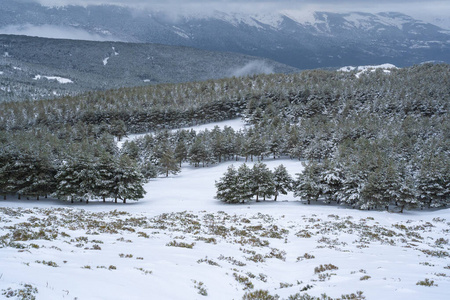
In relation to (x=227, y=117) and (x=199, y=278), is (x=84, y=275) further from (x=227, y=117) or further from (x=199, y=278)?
(x=227, y=117)

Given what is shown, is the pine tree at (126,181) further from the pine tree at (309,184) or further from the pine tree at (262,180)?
the pine tree at (309,184)

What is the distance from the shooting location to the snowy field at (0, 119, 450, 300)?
1085cm

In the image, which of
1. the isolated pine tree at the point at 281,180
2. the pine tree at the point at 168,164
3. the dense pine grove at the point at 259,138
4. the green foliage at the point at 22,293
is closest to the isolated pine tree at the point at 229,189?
the dense pine grove at the point at 259,138

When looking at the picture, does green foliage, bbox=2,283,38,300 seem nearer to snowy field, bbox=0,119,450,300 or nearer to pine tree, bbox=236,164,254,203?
snowy field, bbox=0,119,450,300

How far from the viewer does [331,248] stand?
923 inches

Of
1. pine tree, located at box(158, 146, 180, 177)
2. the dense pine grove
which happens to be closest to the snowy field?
the dense pine grove

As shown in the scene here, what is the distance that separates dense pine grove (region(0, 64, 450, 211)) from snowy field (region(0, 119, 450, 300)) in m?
20.7

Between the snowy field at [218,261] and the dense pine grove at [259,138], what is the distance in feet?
68.0

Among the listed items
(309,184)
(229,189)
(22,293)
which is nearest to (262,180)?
(229,189)

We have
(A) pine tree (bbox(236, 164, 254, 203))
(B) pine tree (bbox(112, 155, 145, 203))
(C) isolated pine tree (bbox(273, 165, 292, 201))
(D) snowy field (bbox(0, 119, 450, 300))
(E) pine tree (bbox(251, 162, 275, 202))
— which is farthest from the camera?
(C) isolated pine tree (bbox(273, 165, 292, 201))

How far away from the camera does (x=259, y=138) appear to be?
10619cm

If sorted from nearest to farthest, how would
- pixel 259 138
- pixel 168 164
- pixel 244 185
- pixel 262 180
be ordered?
pixel 244 185 < pixel 262 180 < pixel 168 164 < pixel 259 138

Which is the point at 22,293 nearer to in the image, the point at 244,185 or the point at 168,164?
the point at 244,185

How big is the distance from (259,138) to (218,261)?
296 ft
